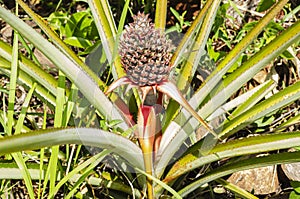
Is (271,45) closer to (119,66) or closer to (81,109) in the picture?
(119,66)

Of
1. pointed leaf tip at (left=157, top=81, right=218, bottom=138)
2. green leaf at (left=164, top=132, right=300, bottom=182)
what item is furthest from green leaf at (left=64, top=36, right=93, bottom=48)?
pointed leaf tip at (left=157, top=81, right=218, bottom=138)

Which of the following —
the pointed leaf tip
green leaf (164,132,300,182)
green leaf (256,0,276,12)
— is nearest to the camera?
the pointed leaf tip

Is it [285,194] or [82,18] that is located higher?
[82,18]

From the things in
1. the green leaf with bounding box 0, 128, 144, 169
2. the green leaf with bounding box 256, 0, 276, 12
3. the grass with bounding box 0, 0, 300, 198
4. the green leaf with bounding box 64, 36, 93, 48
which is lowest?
the green leaf with bounding box 0, 128, 144, 169

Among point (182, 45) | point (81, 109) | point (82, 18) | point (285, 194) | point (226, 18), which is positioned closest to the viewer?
point (182, 45)

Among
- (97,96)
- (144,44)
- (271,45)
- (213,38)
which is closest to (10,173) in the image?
(97,96)

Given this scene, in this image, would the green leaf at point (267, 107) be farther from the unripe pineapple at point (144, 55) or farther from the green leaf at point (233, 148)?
the unripe pineapple at point (144, 55)

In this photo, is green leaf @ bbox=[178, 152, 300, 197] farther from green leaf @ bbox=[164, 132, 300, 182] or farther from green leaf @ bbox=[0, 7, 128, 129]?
green leaf @ bbox=[0, 7, 128, 129]

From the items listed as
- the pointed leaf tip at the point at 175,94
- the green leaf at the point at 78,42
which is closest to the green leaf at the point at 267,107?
the pointed leaf tip at the point at 175,94
